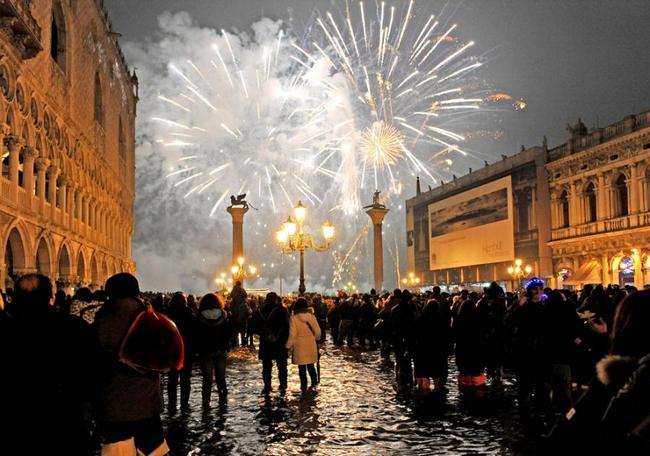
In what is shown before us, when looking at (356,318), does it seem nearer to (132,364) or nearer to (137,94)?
(132,364)

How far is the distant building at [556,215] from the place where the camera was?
111 feet

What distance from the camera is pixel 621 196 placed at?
35.7 m

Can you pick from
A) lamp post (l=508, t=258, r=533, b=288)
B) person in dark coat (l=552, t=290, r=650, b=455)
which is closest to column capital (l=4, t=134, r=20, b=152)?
person in dark coat (l=552, t=290, r=650, b=455)

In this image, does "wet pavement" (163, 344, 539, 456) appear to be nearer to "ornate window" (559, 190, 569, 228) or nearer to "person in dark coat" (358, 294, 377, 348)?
"person in dark coat" (358, 294, 377, 348)

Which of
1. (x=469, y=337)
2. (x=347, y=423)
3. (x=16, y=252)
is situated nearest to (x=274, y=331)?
(x=347, y=423)

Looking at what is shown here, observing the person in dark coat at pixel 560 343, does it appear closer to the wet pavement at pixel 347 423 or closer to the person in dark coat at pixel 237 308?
the wet pavement at pixel 347 423

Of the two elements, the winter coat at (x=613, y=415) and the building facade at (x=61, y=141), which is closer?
the winter coat at (x=613, y=415)

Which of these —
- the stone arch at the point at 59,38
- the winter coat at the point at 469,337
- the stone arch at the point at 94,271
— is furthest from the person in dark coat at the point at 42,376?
the stone arch at the point at 94,271

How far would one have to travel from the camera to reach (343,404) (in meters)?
9.85

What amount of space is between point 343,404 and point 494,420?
2281mm

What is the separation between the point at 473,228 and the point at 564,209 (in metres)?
10.6

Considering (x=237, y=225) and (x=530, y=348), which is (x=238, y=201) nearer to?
(x=237, y=225)

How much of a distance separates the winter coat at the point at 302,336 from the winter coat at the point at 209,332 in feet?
4.71

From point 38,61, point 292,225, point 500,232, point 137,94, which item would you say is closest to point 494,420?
point 292,225
